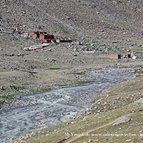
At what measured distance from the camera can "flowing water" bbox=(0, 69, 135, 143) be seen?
56.2m

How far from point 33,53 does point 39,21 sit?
38752 millimetres

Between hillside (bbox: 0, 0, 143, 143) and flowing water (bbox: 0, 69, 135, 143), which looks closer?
hillside (bbox: 0, 0, 143, 143)

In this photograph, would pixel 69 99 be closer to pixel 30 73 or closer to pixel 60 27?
pixel 30 73

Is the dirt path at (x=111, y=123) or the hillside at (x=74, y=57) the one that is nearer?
the dirt path at (x=111, y=123)

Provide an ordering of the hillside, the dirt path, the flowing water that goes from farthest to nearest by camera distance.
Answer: the flowing water, the hillside, the dirt path

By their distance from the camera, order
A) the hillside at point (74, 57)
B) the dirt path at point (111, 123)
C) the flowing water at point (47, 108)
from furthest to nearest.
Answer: the flowing water at point (47, 108), the hillside at point (74, 57), the dirt path at point (111, 123)

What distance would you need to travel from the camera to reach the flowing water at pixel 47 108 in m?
56.2

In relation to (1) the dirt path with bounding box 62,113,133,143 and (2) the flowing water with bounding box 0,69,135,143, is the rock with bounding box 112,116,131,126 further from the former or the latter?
(2) the flowing water with bounding box 0,69,135,143

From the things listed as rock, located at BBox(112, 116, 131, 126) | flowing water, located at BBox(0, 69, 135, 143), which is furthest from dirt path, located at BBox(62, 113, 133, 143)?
flowing water, located at BBox(0, 69, 135, 143)

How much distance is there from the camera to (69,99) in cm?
7362

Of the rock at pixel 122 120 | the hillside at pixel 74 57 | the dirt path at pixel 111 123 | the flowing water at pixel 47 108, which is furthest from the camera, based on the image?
the flowing water at pixel 47 108

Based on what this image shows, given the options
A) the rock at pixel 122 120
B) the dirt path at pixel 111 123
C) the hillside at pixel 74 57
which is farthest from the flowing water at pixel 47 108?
the rock at pixel 122 120

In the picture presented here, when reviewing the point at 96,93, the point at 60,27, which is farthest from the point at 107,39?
the point at 96,93

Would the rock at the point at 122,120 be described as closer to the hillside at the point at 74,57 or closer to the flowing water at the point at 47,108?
the hillside at the point at 74,57
